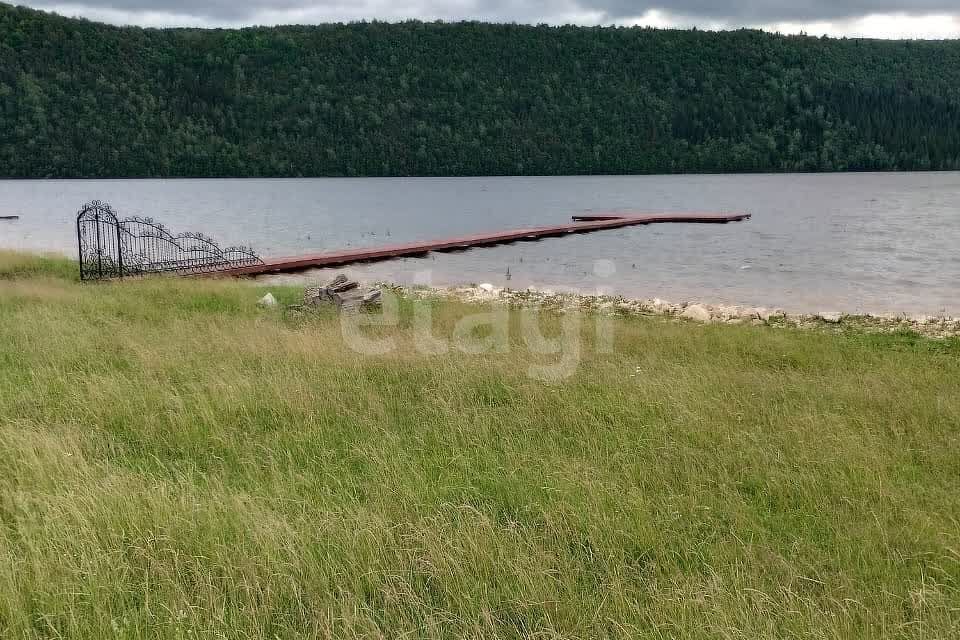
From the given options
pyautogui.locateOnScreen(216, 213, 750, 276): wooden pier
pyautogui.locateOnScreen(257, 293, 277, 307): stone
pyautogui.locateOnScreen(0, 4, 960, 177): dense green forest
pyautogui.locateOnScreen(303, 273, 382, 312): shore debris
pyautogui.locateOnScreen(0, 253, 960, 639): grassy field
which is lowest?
pyautogui.locateOnScreen(0, 253, 960, 639): grassy field

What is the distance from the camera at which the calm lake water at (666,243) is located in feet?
83.8

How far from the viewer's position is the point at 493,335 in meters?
12.4

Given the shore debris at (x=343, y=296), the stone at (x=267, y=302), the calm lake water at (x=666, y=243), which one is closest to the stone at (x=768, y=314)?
the calm lake water at (x=666, y=243)

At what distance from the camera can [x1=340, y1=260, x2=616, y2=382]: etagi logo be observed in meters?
9.98

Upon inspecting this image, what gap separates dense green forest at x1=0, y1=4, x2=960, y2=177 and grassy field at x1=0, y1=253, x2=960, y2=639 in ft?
484

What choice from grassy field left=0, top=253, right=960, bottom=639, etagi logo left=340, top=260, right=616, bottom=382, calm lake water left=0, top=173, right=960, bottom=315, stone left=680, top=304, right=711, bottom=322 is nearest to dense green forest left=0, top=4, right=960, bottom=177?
calm lake water left=0, top=173, right=960, bottom=315

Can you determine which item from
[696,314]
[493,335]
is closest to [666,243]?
[696,314]

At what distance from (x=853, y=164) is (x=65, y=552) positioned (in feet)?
570

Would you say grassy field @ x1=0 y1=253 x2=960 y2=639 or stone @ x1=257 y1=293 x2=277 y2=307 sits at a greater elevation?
stone @ x1=257 y1=293 x2=277 y2=307

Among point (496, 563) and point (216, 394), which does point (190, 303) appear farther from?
point (496, 563)

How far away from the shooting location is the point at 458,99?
186 m

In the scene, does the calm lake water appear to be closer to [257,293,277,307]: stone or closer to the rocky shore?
the rocky shore

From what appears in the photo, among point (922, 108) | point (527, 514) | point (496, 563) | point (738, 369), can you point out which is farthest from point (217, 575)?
point (922, 108)

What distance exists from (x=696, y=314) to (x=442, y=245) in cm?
1996
